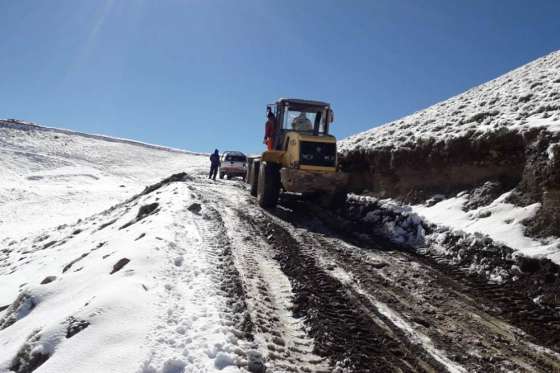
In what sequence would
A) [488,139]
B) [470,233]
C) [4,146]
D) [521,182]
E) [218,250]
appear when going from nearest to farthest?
[218,250]
[470,233]
[521,182]
[488,139]
[4,146]

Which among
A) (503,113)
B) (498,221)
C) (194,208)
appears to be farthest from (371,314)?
(503,113)

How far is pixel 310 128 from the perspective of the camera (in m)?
11.6

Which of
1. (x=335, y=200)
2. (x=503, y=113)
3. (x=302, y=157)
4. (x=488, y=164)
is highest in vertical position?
(x=503, y=113)

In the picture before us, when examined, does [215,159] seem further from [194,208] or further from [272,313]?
[272,313]

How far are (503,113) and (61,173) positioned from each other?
1230 inches

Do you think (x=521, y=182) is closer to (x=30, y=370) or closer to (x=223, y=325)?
(x=223, y=325)

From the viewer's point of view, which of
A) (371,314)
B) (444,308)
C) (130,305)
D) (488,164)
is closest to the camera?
(130,305)

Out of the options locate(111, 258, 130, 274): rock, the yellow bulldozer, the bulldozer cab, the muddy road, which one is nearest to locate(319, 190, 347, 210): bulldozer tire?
the yellow bulldozer

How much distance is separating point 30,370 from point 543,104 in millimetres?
11214

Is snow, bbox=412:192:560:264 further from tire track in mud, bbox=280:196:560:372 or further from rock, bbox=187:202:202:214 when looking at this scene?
rock, bbox=187:202:202:214

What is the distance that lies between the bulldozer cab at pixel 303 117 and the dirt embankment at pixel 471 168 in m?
2.48

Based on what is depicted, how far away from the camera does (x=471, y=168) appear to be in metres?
9.30

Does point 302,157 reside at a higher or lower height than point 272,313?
higher

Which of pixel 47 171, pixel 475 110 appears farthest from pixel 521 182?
pixel 47 171
